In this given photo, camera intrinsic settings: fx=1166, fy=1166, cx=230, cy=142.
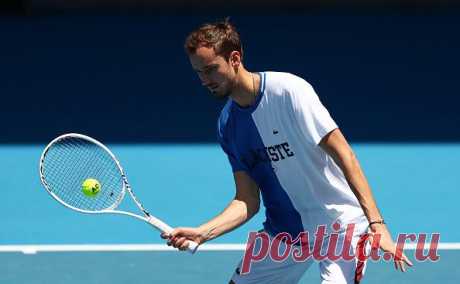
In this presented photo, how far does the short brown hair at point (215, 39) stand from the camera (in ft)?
18.2

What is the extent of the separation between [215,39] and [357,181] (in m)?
0.96

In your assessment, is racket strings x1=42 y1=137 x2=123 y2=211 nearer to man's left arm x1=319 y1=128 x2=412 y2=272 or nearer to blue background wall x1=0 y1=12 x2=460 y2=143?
man's left arm x1=319 y1=128 x2=412 y2=272

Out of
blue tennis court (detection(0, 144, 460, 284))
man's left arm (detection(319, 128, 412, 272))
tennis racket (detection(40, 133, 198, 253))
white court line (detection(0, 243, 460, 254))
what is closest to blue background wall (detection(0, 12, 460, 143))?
blue tennis court (detection(0, 144, 460, 284))

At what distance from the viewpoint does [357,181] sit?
5527 mm

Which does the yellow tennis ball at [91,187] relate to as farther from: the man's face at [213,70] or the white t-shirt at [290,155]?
the man's face at [213,70]

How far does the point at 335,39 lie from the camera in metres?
13.6

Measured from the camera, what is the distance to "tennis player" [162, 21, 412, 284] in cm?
557

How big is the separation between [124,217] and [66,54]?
14.6 feet

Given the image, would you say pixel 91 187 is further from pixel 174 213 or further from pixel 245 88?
pixel 174 213

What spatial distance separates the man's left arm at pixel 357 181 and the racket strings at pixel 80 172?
57.9 inches

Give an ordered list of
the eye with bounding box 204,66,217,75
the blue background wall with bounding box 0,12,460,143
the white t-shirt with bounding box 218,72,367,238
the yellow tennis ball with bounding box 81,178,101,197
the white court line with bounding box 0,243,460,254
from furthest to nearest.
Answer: the blue background wall with bounding box 0,12,460,143
the white court line with bounding box 0,243,460,254
the yellow tennis ball with bounding box 81,178,101,197
the white t-shirt with bounding box 218,72,367,238
the eye with bounding box 204,66,217,75

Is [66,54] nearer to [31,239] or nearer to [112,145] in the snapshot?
[112,145]

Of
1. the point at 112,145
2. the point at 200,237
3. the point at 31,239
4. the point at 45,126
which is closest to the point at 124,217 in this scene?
the point at 31,239

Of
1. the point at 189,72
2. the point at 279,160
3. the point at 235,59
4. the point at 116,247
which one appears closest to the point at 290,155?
the point at 279,160
